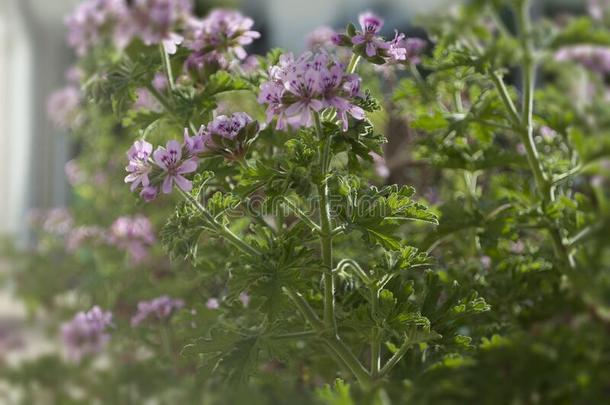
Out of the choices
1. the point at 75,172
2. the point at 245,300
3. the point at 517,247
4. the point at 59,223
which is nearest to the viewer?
the point at 245,300

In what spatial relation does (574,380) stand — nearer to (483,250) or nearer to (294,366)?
(483,250)

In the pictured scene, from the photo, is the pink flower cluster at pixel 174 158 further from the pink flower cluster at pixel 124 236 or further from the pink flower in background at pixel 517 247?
the pink flower cluster at pixel 124 236

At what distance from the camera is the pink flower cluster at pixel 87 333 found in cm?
74

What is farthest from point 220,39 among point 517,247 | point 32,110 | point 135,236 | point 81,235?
point 32,110

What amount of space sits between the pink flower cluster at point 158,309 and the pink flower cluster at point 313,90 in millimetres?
307

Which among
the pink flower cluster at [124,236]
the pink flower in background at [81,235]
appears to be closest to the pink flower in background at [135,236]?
the pink flower cluster at [124,236]

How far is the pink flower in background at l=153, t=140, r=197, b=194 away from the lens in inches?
19.5

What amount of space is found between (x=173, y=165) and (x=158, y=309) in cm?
28

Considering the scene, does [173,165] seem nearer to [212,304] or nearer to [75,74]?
[212,304]

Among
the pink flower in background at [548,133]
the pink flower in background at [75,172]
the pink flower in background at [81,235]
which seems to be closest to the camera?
the pink flower in background at [548,133]

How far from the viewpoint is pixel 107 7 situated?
0.89m

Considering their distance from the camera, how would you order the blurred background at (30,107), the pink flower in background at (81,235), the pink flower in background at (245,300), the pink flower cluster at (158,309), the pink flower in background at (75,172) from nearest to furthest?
the pink flower in background at (245,300) → the pink flower cluster at (158,309) → the pink flower in background at (81,235) → the pink flower in background at (75,172) → the blurred background at (30,107)

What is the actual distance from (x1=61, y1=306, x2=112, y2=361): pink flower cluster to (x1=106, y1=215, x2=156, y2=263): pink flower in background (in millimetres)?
188

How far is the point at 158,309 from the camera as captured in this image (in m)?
0.75
